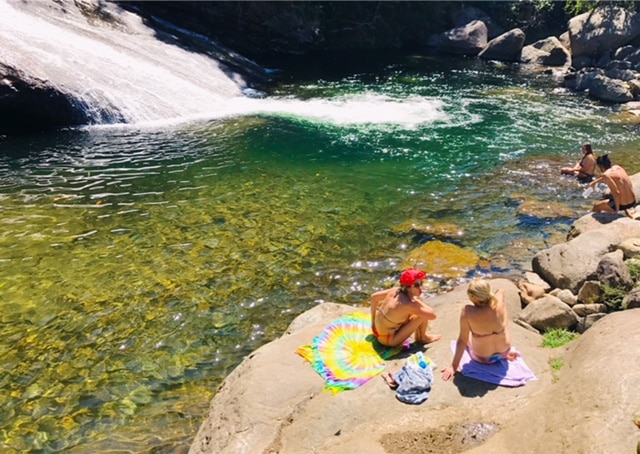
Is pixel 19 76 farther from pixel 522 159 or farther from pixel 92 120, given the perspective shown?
pixel 522 159

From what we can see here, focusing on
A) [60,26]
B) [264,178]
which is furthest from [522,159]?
[60,26]

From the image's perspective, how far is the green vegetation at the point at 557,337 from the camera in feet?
26.9

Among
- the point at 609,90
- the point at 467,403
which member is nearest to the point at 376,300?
the point at 467,403

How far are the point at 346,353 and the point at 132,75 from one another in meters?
20.3

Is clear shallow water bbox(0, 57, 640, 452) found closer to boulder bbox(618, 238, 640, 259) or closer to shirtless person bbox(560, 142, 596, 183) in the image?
shirtless person bbox(560, 142, 596, 183)

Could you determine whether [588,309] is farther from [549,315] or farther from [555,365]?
[555,365]

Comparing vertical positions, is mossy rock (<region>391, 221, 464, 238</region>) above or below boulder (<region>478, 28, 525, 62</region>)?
below

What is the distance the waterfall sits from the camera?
2175 centimetres

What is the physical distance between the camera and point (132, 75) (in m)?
24.1

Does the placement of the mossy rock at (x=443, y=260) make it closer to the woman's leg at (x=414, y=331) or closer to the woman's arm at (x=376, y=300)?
the woman's arm at (x=376, y=300)

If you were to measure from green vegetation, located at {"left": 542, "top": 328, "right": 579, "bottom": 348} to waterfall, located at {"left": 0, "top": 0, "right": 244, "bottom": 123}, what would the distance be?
18.8 metres

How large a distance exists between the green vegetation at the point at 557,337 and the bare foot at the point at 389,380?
8.84ft

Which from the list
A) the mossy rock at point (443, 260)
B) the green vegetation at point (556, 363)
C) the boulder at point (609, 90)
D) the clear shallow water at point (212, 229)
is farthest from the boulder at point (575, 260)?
the boulder at point (609, 90)

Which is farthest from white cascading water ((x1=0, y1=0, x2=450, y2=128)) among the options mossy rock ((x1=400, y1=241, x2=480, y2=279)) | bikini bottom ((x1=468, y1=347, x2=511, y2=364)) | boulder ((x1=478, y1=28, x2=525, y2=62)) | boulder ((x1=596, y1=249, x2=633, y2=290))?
bikini bottom ((x1=468, y1=347, x2=511, y2=364))
